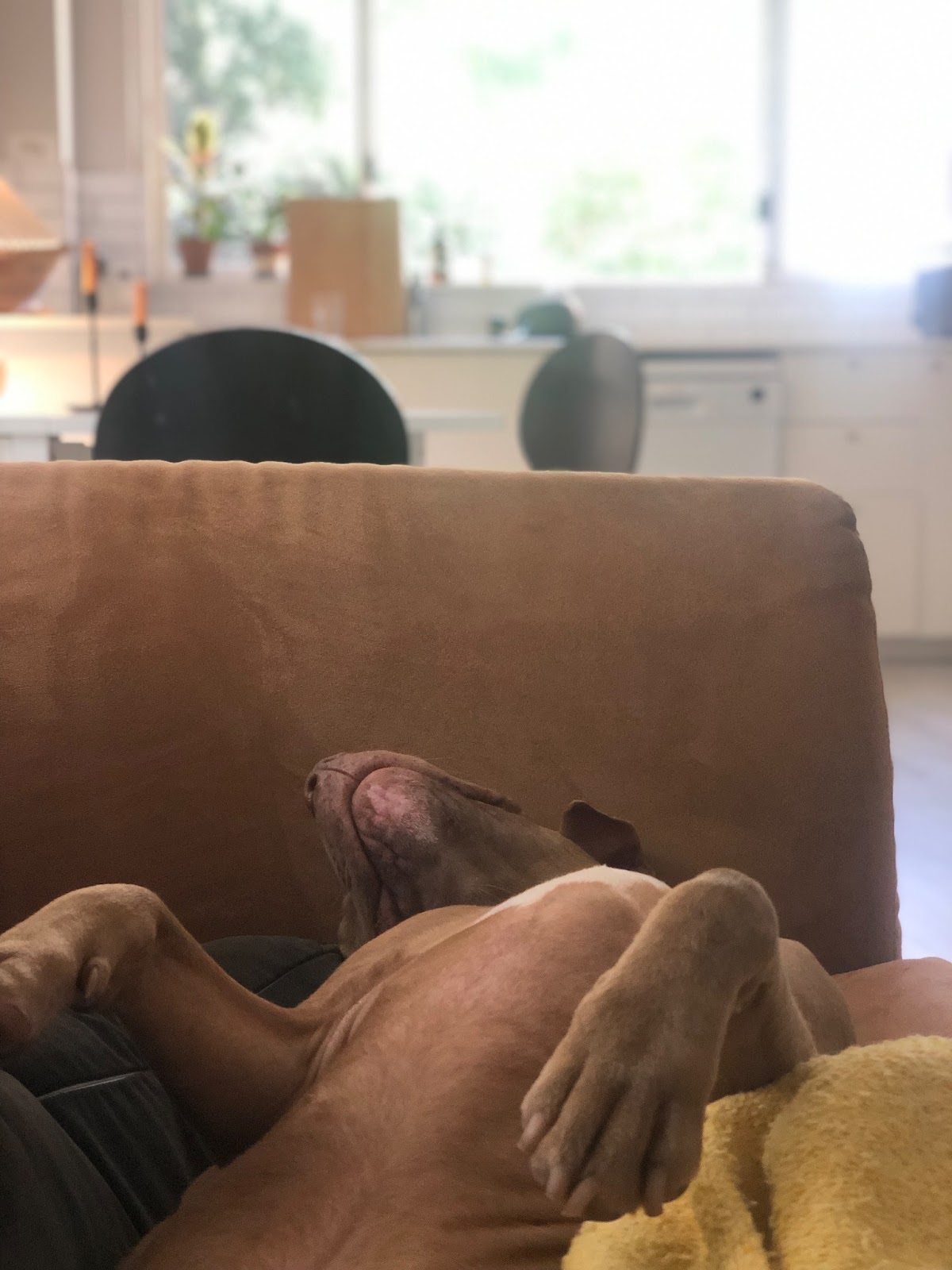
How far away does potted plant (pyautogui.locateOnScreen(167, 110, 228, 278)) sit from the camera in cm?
514

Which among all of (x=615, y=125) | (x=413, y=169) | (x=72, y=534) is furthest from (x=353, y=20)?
(x=72, y=534)

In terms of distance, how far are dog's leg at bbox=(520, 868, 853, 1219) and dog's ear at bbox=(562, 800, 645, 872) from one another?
11.5 inches

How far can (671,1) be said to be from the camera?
536 cm

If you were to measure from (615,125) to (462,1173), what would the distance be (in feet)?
17.0

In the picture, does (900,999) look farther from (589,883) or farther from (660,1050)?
(660,1050)

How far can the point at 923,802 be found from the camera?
319 centimetres

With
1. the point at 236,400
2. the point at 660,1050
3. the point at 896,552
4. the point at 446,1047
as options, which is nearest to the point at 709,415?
the point at 896,552

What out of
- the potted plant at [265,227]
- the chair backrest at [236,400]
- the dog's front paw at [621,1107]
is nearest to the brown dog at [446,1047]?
the dog's front paw at [621,1107]

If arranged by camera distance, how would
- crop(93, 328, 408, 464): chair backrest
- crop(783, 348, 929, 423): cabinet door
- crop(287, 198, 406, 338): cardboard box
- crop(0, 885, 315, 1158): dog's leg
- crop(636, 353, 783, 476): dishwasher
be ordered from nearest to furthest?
crop(0, 885, 315, 1158): dog's leg
crop(93, 328, 408, 464): chair backrest
crop(287, 198, 406, 338): cardboard box
crop(636, 353, 783, 476): dishwasher
crop(783, 348, 929, 423): cabinet door

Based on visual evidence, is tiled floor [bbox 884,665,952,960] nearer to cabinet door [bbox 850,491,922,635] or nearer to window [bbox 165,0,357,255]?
cabinet door [bbox 850,491,922,635]

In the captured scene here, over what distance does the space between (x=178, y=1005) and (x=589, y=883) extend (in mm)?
254

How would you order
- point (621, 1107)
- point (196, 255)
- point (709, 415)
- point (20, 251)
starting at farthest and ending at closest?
1. point (196, 255)
2. point (709, 415)
3. point (20, 251)
4. point (621, 1107)

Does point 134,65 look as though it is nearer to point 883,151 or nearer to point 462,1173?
point 883,151

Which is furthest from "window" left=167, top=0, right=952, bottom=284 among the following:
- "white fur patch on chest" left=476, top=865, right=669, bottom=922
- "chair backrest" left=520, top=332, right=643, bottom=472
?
"white fur patch on chest" left=476, top=865, right=669, bottom=922
